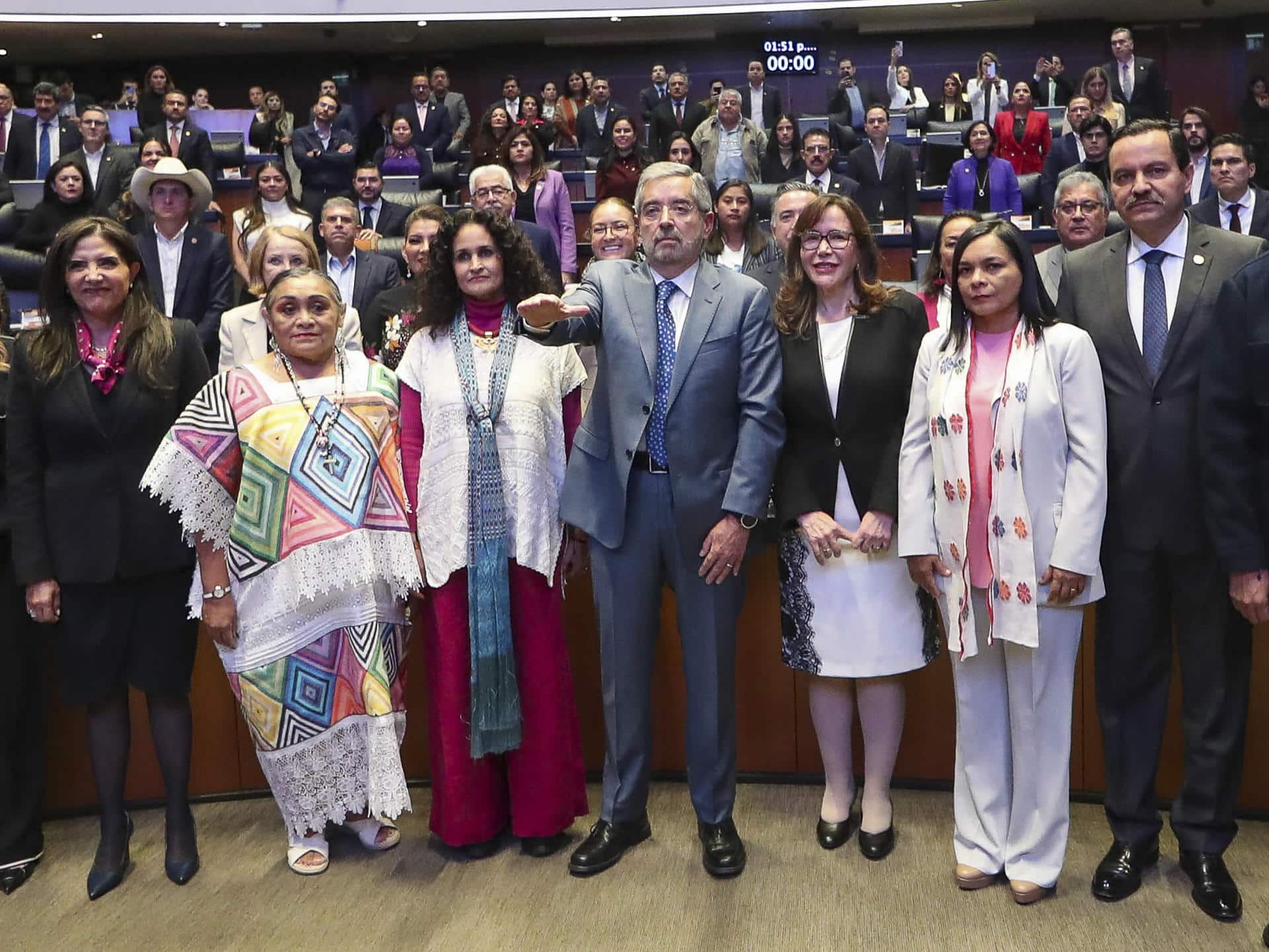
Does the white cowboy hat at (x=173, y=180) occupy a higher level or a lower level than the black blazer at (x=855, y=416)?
higher

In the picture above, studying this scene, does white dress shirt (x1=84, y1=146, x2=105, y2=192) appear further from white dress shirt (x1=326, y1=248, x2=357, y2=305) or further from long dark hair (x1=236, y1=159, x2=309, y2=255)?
white dress shirt (x1=326, y1=248, x2=357, y2=305)

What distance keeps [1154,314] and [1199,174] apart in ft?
17.6

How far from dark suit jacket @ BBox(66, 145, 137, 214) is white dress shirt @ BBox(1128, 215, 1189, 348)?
218 inches

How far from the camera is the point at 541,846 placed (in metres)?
2.84

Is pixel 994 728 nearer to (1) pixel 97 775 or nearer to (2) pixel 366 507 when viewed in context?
(2) pixel 366 507

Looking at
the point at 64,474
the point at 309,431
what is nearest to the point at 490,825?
the point at 309,431

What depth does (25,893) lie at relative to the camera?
2.76 metres

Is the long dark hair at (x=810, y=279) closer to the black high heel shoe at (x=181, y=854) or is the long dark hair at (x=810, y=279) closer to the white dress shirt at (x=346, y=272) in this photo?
the black high heel shoe at (x=181, y=854)

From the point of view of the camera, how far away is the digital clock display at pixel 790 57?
14203 millimetres

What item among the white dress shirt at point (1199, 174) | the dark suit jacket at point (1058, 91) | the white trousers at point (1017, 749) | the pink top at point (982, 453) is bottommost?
the white trousers at point (1017, 749)

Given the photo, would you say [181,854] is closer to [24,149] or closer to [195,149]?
[195,149]

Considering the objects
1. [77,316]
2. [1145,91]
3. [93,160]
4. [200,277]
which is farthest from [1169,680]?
[1145,91]

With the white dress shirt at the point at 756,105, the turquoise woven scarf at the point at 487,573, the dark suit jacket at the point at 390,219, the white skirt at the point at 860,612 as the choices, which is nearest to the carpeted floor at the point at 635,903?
the turquoise woven scarf at the point at 487,573

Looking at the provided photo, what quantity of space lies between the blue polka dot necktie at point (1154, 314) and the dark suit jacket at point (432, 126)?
9045 millimetres
